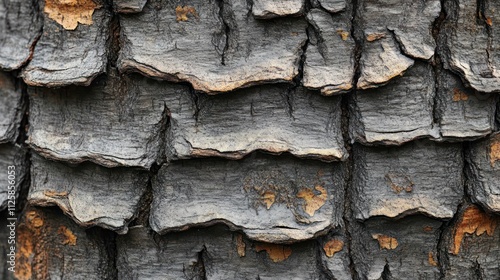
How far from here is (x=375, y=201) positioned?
2.73ft

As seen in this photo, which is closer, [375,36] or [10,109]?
[375,36]

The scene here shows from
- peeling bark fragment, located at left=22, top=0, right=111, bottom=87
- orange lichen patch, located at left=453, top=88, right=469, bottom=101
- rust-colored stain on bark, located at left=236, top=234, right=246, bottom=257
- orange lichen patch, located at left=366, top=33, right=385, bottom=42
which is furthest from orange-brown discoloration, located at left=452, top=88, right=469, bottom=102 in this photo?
peeling bark fragment, located at left=22, top=0, right=111, bottom=87

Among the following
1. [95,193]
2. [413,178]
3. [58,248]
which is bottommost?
[58,248]

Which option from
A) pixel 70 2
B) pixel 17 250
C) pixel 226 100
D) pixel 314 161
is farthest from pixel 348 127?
pixel 17 250

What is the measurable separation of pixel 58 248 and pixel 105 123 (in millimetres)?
228

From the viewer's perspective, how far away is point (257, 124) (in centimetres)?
81

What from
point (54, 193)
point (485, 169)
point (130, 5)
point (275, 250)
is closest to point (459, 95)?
point (485, 169)

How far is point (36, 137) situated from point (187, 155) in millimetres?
243

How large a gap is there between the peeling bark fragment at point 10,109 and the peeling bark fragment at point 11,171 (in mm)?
23

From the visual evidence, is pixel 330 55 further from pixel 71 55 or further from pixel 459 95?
pixel 71 55

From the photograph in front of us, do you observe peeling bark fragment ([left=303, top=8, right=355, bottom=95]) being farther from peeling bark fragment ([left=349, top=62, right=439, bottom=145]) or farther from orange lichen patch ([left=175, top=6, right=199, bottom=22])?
orange lichen patch ([left=175, top=6, right=199, bottom=22])

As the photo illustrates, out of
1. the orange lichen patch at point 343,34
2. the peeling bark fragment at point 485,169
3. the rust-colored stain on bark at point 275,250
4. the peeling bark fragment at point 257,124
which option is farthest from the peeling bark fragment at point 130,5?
the peeling bark fragment at point 485,169

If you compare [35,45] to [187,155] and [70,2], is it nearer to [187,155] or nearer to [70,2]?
[70,2]

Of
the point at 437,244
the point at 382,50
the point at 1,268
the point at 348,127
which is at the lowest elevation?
the point at 1,268
